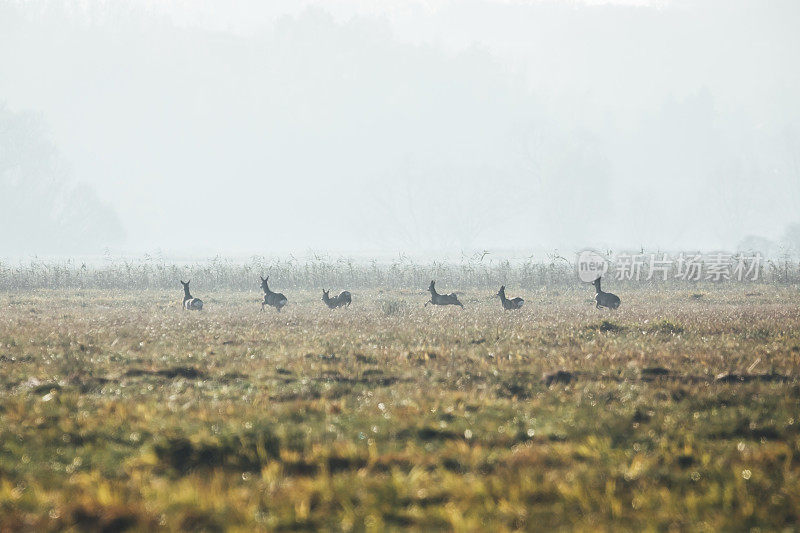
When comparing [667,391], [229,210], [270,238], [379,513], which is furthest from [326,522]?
[229,210]

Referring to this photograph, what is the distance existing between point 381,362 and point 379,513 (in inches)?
296

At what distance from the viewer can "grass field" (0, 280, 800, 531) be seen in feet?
18.2

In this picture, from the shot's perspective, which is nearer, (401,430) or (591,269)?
(401,430)

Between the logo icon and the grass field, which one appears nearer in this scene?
the grass field

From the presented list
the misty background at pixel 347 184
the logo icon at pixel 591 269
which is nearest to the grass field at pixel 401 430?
the logo icon at pixel 591 269

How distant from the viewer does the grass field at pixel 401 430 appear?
18.2 feet

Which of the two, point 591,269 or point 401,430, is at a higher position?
point 591,269

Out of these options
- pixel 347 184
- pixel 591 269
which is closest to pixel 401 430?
pixel 591 269

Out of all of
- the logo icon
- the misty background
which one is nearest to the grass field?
the logo icon

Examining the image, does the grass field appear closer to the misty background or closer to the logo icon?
the logo icon

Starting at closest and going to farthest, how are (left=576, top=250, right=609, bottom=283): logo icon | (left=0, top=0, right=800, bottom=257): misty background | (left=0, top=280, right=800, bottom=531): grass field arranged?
(left=0, top=280, right=800, bottom=531): grass field
(left=576, top=250, right=609, bottom=283): logo icon
(left=0, top=0, right=800, bottom=257): misty background

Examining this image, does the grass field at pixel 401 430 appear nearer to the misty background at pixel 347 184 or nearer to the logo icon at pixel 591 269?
the logo icon at pixel 591 269

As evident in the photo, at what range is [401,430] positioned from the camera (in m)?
7.97

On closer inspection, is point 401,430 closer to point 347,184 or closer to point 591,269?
point 591,269
